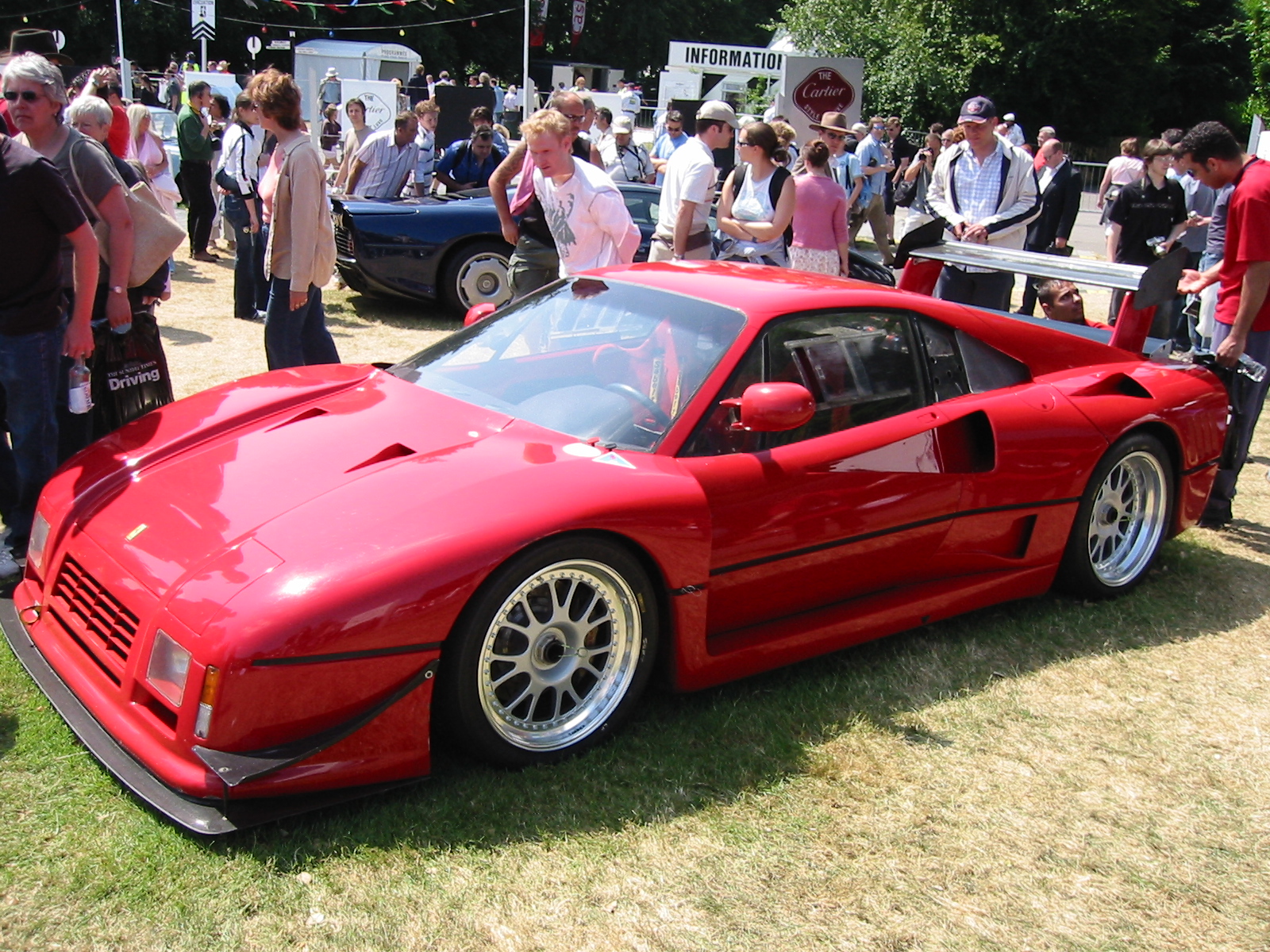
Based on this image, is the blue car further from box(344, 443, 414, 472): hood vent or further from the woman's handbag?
box(344, 443, 414, 472): hood vent

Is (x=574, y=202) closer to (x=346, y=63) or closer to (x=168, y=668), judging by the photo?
(x=168, y=668)

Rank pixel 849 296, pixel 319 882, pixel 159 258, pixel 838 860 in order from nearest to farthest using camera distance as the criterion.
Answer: pixel 319 882, pixel 838 860, pixel 849 296, pixel 159 258

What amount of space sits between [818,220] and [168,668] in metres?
Result: 5.82

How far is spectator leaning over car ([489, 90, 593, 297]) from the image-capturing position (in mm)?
6289

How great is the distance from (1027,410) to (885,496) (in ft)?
2.65

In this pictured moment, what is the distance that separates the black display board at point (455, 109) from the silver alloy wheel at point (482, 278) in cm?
858

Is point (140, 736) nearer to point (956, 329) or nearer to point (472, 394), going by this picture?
point (472, 394)

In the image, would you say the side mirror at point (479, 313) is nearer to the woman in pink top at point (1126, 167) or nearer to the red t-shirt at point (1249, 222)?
the red t-shirt at point (1249, 222)

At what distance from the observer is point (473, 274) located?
9336 millimetres

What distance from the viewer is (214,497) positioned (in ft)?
10.3

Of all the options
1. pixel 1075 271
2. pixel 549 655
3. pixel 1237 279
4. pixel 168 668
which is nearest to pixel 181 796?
pixel 168 668

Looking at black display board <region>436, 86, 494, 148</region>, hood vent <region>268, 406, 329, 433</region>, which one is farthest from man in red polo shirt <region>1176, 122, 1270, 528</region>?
black display board <region>436, 86, 494, 148</region>

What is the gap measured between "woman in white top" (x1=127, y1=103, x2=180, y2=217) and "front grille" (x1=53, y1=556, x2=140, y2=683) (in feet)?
22.7

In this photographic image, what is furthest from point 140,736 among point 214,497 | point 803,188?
point 803,188
